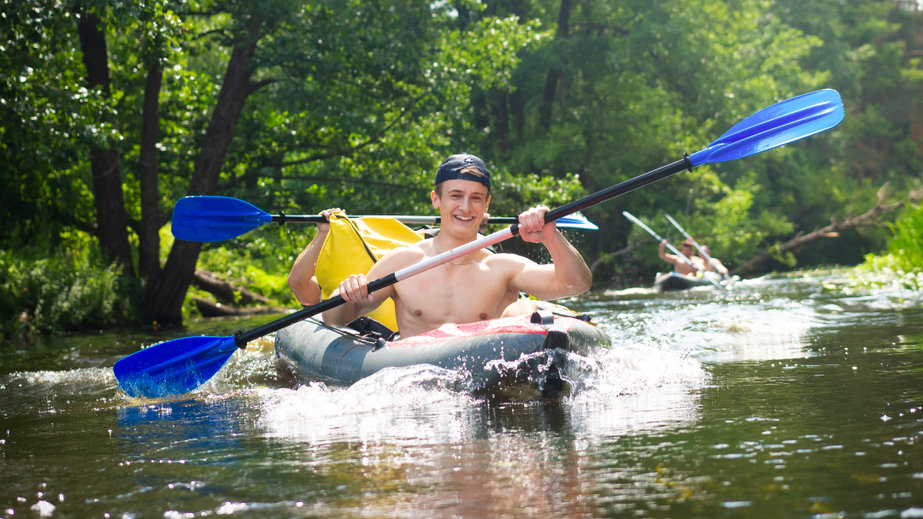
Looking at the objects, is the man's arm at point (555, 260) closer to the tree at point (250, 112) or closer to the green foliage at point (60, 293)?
the tree at point (250, 112)

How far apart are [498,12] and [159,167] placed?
9.63 m

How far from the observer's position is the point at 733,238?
2161 cm

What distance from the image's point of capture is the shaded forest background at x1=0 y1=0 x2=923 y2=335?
10.8 meters

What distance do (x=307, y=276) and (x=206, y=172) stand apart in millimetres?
6966

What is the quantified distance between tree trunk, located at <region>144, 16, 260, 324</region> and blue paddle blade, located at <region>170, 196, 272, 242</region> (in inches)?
232

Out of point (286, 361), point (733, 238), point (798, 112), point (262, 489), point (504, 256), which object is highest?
point (733, 238)

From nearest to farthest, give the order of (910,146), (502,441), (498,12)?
1. (502,441)
2. (498,12)
3. (910,146)

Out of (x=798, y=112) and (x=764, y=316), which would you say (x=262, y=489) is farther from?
(x=764, y=316)

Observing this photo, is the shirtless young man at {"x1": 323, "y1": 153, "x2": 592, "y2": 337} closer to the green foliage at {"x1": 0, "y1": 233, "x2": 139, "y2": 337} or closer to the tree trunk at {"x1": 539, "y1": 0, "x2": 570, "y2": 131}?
the green foliage at {"x1": 0, "y1": 233, "x2": 139, "y2": 337}

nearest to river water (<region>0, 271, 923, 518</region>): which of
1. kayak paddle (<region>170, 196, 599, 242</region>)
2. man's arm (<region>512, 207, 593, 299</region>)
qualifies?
man's arm (<region>512, 207, 593, 299</region>)

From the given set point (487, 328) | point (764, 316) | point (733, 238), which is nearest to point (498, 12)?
point (733, 238)

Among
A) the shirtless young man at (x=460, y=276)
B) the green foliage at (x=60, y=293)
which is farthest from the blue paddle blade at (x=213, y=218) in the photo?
the green foliage at (x=60, y=293)

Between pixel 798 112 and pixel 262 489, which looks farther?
pixel 798 112

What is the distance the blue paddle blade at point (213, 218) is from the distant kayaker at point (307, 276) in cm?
62
